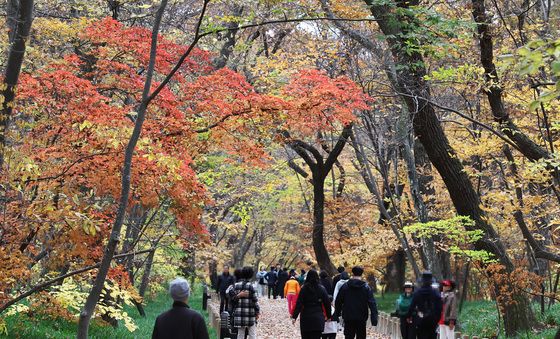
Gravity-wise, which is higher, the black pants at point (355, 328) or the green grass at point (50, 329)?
the black pants at point (355, 328)

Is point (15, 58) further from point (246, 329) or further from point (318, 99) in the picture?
point (318, 99)

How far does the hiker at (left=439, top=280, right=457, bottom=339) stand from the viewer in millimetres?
11849

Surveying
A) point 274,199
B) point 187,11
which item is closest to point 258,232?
point 274,199

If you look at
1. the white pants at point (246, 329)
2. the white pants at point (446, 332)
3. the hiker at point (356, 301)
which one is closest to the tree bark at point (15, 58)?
the white pants at point (246, 329)

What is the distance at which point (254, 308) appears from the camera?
38.1 feet

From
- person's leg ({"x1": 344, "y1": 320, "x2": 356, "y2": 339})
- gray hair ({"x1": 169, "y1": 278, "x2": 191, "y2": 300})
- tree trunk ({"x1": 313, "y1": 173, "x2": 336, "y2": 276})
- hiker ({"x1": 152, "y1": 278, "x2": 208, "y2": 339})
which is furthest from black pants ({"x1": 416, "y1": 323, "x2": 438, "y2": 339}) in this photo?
tree trunk ({"x1": 313, "y1": 173, "x2": 336, "y2": 276})

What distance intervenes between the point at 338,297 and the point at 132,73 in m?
6.23

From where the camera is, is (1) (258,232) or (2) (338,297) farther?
(1) (258,232)

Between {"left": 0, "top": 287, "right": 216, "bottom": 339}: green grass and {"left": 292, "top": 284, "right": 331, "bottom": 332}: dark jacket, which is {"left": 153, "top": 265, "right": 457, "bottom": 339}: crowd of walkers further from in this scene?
{"left": 0, "top": 287, "right": 216, "bottom": 339}: green grass

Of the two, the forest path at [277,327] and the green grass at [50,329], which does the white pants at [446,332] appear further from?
the green grass at [50,329]

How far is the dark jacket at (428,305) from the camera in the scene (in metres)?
10.8

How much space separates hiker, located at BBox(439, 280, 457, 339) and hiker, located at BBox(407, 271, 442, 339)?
969 millimetres

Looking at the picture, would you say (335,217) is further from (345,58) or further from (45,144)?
(45,144)

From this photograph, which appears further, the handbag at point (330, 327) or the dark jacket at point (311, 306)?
the handbag at point (330, 327)
